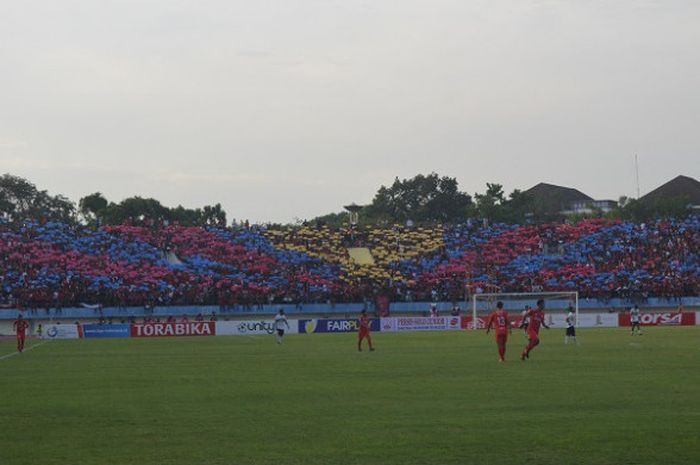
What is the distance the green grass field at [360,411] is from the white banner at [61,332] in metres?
30.1

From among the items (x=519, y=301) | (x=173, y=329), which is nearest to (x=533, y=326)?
(x=173, y=329)

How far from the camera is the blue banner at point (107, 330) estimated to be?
6475 cm

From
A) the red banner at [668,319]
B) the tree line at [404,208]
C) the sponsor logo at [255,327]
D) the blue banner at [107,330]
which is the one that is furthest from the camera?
the tree line at [404,208]

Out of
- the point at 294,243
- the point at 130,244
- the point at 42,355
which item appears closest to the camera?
the point at 42,355

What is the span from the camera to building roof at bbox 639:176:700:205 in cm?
15912

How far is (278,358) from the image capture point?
36.1m

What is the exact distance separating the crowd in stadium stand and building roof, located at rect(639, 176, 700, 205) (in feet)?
233

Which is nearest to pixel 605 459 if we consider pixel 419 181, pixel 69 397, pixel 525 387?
pixel 525 387

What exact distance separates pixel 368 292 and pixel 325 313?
3.61 meters

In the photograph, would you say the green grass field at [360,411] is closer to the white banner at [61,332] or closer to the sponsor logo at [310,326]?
the white banner at [61,332]

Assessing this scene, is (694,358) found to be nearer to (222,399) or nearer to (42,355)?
(222,399)

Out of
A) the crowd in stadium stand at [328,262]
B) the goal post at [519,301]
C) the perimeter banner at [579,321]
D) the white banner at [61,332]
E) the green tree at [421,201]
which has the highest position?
the green tree at [421,201]

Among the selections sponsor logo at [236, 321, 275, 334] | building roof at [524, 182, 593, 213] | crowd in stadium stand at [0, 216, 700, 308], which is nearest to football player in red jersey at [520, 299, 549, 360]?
sponsor logo at [236, 321, 275, 334]

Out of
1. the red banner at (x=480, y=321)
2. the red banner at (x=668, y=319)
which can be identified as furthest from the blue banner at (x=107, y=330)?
the red banner at (x=668, y=319)
